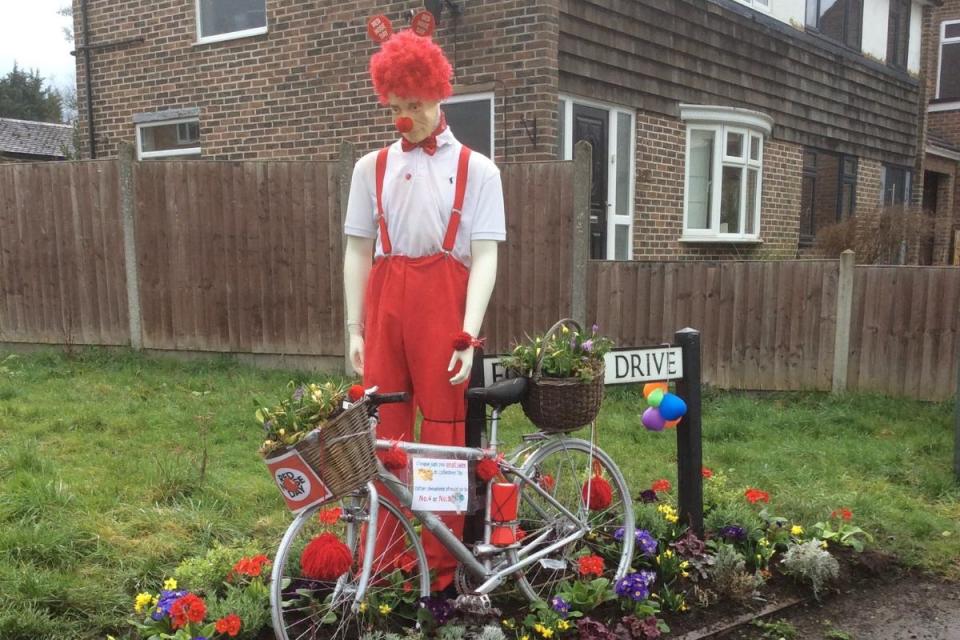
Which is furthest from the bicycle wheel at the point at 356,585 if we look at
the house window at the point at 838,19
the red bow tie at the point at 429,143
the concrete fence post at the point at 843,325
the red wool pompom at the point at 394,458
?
the house window at the point at 838,19

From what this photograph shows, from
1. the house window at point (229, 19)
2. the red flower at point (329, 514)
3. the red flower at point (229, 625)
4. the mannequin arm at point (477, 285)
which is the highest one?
the house window at point (229, 19)

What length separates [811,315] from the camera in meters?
6.57

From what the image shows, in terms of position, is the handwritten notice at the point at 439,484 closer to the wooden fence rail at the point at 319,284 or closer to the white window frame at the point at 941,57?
the wooden fence rail at the point at 319,284

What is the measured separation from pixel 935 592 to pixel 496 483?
6.93ft

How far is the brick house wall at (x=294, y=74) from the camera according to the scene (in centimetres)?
741

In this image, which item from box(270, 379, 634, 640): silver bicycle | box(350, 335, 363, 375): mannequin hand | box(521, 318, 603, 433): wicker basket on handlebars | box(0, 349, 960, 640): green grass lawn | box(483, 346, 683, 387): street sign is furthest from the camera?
box(0, 349, 960, 640): green grass lawn

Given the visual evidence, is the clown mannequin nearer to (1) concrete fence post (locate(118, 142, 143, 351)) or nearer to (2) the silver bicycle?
(2) the silver bicycle

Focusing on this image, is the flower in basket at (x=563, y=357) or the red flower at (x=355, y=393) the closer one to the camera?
the red flower at (x=355, y=393)

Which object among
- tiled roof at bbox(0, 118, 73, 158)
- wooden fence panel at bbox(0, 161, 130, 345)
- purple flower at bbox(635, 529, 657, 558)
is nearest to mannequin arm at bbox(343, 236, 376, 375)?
purple flower at bbox(635, 529, 657, 558)

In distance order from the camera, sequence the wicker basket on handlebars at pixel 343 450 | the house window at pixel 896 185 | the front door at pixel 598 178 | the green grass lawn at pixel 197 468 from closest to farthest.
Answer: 1. the wicker basket on handlebars at pixel 343 450
2. the green grass lawn at pixel 197 468
3. the front door at pixel 598 178
4. the house window at pixel 896 185

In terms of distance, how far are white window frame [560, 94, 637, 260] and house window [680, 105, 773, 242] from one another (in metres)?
1.12

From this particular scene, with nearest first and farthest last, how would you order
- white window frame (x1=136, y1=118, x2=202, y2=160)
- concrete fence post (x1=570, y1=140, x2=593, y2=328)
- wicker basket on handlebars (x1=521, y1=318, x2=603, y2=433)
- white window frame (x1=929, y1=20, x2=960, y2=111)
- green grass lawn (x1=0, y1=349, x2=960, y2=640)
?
wicker basket on handlebars (x1=521, y1=318, x2=603, y2=433) → green grass lawn (x1=0, y1=349, x2=960, y2=640) → concrete fence post (x1=570, y1=140, x2=593, y2=328) → white window frame (x1=136, y1=118, x2=202, y2=160) → white window frame (x1=929, y1=20, x2=960, y2=111)

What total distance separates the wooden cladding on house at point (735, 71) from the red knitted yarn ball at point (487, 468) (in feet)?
18.6

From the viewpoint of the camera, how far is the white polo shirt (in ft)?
9.23
